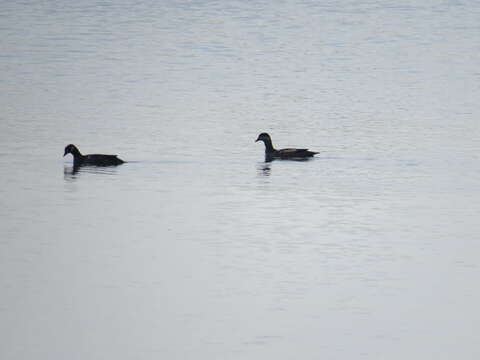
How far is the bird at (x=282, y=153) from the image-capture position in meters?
28.8

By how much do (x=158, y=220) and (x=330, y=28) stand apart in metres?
46.5

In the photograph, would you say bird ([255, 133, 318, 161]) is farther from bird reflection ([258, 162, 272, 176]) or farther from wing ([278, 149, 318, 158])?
bird reflection ([258, 162, 272, 176])

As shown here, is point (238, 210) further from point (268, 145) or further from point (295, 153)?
point (268, 145)

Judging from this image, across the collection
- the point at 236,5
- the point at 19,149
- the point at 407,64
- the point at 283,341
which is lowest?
the point at 283,341

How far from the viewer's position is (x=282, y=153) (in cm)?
2927

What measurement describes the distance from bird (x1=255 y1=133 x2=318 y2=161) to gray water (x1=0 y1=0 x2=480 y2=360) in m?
0.23

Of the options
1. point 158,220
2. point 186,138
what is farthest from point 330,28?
point 158,220

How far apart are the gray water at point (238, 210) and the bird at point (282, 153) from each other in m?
0.23

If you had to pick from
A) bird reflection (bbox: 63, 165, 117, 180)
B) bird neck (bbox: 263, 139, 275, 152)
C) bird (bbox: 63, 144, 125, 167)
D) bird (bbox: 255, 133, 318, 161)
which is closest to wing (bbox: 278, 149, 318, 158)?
bird (bbox: 255, 133, 318, 161)

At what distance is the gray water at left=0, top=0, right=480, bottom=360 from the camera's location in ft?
50.3

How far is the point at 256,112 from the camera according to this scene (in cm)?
3778

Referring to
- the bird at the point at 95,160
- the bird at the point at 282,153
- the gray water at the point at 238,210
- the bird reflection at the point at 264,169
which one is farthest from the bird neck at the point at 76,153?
the bird at the point at 282,153

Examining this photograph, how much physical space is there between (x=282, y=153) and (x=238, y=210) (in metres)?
7.03

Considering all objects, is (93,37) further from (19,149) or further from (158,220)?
(158,220)
